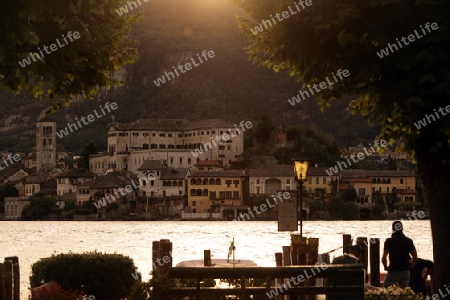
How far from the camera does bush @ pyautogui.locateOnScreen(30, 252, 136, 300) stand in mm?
24156

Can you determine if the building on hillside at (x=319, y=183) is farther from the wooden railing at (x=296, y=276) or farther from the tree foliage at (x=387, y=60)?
the wooden railing at (x=296, y=276)

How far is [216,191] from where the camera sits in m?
186

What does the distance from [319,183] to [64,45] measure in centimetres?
16925

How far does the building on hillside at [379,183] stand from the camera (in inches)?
7431

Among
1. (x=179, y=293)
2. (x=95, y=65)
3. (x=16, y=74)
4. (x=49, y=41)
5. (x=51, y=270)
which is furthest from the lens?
(x=51, y=270)

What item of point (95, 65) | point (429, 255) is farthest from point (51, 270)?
point (429, 255)

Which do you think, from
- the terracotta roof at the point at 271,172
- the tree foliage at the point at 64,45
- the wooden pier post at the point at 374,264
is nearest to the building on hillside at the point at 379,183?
the terracotta roof at the point at 271,172

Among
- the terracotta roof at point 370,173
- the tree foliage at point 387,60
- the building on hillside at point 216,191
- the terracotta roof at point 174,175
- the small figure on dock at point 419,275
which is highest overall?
the terracotta roof at point 174,175

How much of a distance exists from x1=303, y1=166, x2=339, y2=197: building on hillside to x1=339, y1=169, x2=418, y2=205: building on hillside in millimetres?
3793

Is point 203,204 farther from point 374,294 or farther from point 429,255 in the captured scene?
point 374,294

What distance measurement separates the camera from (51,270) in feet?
79.7

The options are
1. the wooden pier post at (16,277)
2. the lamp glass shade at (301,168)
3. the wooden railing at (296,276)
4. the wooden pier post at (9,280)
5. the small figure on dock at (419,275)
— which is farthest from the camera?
the lamp glass shade at (301,168)

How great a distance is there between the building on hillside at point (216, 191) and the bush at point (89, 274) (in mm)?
159433

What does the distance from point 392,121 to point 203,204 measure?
16713cm
